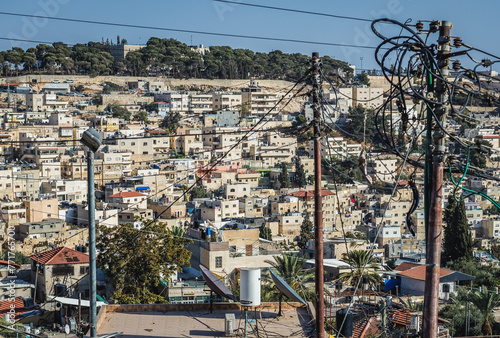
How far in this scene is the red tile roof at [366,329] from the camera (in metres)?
8.54

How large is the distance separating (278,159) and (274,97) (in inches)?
775

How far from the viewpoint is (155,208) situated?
33.6 m

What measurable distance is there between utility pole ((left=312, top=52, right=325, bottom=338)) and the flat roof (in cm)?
100

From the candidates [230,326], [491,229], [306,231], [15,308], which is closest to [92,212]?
[230,326]

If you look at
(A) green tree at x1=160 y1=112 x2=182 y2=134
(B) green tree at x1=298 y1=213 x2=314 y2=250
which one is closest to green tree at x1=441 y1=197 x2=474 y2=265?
(B) green tree at x1=298 y1=213 x2=314 y2=250

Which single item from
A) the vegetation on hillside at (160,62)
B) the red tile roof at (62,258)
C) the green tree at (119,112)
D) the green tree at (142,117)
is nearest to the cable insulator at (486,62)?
the red tile roof at (62,258)

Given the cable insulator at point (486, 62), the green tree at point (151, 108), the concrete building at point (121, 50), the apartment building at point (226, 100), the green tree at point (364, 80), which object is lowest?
the cable insulator at point (486, 62)

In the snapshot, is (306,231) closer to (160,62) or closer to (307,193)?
(307,193)

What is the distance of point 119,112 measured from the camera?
58.7 metres

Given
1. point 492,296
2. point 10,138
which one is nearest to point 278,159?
point 10,138

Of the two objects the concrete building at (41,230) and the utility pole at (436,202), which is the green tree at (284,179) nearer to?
the concrete building at (41,230)

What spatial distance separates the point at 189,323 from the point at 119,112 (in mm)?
52438

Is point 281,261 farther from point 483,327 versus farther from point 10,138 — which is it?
point 10,138

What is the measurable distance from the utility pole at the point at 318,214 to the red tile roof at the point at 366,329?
2.21 m
